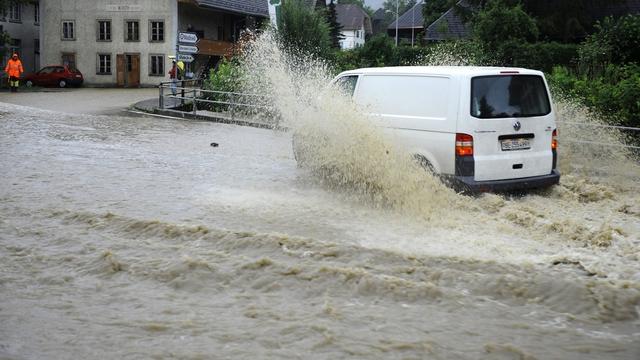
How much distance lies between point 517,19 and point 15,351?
23502mm

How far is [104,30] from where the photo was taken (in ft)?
169

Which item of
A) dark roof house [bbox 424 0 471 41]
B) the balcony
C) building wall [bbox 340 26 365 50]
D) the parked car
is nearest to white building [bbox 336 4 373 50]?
building wall [bbox 340 26 365 50]

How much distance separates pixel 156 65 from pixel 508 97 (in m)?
43.0

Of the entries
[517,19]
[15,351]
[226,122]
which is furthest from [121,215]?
[517,19]

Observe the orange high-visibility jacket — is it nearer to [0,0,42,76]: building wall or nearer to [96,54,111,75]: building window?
[96,54,111,75]: building window

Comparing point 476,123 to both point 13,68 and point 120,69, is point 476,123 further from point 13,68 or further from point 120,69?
point 120,69

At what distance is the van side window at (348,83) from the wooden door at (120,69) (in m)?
41.5

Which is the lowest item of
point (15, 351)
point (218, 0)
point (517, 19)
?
point (15, 351)

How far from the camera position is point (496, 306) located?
5.84m

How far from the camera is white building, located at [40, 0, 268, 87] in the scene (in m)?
49.8

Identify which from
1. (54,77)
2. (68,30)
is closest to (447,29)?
(54,77)

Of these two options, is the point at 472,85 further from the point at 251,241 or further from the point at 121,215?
the point at 121,215

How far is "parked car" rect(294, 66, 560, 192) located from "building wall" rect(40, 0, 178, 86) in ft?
135

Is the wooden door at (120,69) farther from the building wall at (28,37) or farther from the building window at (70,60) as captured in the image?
the building wall at (28,37)
